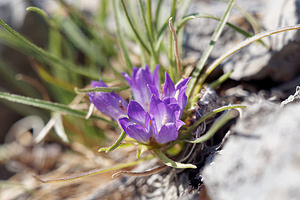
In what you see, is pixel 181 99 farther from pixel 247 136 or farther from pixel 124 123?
pixel 247 136

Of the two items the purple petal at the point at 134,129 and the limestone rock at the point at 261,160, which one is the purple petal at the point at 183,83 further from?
the limestone rock at the point at 261,160

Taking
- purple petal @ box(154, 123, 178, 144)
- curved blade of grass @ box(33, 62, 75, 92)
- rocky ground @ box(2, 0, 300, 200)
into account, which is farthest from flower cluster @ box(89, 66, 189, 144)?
curved blade of grass @ box(33, 62, 75, 92)

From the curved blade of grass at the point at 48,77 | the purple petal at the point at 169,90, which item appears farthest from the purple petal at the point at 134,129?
the curved blade of grass at the point at 48,77

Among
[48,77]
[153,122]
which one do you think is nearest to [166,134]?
[153,122]

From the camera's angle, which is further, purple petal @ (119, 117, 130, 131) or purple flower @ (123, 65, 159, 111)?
purple flower @ (123, 65, 159, 111)

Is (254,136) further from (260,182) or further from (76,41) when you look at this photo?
(76,41)

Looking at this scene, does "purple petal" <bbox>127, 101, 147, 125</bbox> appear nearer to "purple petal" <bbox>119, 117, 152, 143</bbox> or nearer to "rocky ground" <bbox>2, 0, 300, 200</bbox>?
"purple petal" <bbox>119, 117, 152, 143</bbox>
